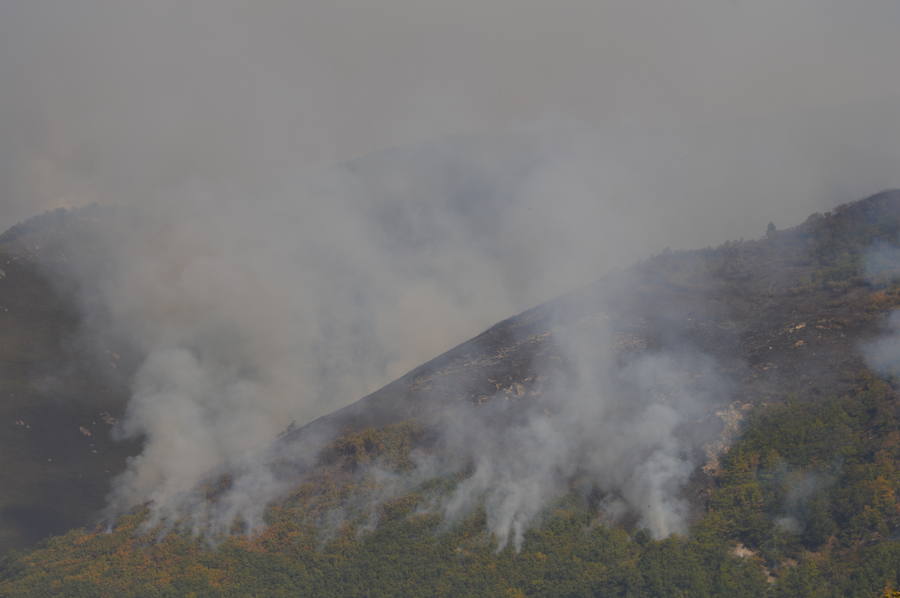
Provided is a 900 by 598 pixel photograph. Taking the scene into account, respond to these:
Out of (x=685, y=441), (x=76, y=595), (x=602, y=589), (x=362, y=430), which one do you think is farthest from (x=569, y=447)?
(x=76, y=595)

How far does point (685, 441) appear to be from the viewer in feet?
271

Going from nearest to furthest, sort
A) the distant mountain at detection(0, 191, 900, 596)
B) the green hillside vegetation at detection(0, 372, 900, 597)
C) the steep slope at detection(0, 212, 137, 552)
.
Answer: the green hillside vegetation at detection(0, 372, 900, 597) < the distant mountain at detection(0, 191, 900, 596) < the steep slope at detection(0, 212, 137, 552)

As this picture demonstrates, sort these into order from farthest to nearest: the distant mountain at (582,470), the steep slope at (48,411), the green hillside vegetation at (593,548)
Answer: the steep slope at (48,411) < the distant mountain at (582,470) < the green hillside vegetation at (593,548)

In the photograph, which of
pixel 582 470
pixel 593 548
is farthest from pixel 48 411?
pixel 593 548

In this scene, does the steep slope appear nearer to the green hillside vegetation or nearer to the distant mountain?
the distant mountain

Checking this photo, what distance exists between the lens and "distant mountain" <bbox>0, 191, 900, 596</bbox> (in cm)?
7012

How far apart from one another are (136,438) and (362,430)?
160 feet

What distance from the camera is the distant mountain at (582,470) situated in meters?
70.1

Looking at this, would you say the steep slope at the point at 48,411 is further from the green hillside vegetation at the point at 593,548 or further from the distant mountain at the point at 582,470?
the green hillside vegetation at the point at 593,548

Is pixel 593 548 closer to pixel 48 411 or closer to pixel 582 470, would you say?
pixel 582 470

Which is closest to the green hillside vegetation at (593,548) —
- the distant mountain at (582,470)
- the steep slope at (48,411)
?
the distant mountain at (582,470)

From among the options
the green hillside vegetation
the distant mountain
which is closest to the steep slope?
the distant mountain

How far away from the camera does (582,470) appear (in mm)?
84688

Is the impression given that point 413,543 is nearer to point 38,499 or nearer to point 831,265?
point 38,499
